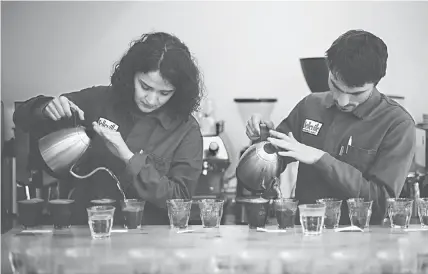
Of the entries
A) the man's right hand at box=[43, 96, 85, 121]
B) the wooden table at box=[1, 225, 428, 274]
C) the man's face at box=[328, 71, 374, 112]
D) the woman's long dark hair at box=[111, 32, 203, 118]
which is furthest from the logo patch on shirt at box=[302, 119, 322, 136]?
the man's right hand at box=[43, 96, 85, 121]

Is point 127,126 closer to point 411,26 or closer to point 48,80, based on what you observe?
point 48,80

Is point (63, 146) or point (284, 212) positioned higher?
point (63, 146)

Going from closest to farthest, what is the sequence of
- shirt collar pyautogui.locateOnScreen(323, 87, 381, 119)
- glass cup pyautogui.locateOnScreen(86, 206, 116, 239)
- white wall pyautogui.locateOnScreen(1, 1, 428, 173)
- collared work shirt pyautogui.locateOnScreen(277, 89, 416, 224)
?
glass cup pyautogui.locateOnScreen(86, 206, 116, 239) < collared work shirt pyautogui.locateOnScreen(277, 89, 416, 224) < shirt collar pyautogui.locateOnScreen(323, 87, 381, 119) < white wall pyautogui.locateOnScreen(1, 1, 428, 173)

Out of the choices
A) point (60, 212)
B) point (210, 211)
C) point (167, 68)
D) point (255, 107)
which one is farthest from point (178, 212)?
point (255, 107)

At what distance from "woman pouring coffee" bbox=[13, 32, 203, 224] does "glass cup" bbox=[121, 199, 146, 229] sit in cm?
26

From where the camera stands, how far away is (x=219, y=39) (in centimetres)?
315

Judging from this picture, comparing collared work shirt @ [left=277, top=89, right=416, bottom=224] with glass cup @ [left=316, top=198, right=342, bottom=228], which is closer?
glass cup @ [left=316, top=198, right=342, bottom=228]

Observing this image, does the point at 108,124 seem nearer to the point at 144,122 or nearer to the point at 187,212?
the point at 144,122

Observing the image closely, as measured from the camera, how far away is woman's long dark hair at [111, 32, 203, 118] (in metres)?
2.47

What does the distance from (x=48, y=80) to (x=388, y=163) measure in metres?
1.57

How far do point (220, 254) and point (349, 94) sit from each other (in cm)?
102

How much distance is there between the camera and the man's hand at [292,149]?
2.28 m

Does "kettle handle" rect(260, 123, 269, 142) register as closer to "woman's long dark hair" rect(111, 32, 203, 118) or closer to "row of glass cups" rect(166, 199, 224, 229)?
"woman's long dark hair" rect(111, 32, 203, 118)

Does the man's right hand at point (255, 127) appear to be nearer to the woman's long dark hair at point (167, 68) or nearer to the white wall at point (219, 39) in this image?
the woman's long dark hair at point (167, 68)
